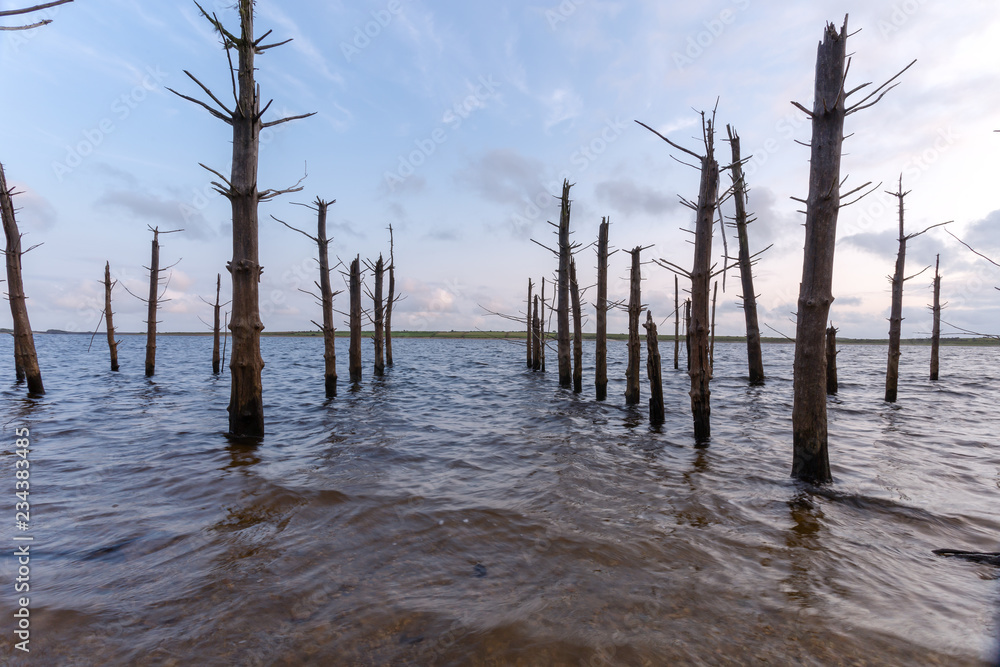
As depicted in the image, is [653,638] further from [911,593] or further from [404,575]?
[911,593]

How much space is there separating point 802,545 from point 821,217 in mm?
3649

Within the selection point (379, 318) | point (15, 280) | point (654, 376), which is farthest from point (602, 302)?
point (15, 280)

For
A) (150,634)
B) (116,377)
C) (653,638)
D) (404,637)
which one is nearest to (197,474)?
(150,634)

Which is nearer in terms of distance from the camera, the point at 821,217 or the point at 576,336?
the point at 821,217

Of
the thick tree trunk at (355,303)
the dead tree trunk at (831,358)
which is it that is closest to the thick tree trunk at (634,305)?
the dead tree trunk at (831,358)

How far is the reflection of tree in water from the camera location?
3232mm

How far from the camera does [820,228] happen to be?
17.2 feet

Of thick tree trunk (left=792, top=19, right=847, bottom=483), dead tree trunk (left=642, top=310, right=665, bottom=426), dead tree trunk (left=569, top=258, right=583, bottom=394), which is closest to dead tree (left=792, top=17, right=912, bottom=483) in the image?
thick tree trunk (left=792, top=19, right=847, bottom=483)

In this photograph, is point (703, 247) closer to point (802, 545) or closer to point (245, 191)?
point (802, 545)

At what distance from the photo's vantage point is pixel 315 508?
15.9 ft

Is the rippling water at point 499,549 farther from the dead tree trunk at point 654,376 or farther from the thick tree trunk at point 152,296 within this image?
the thick tree trunk at point 152,296

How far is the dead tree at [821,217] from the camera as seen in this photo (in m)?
5.17

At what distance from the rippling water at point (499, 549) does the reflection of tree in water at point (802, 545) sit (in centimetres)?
2

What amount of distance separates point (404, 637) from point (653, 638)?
1.49 metres
